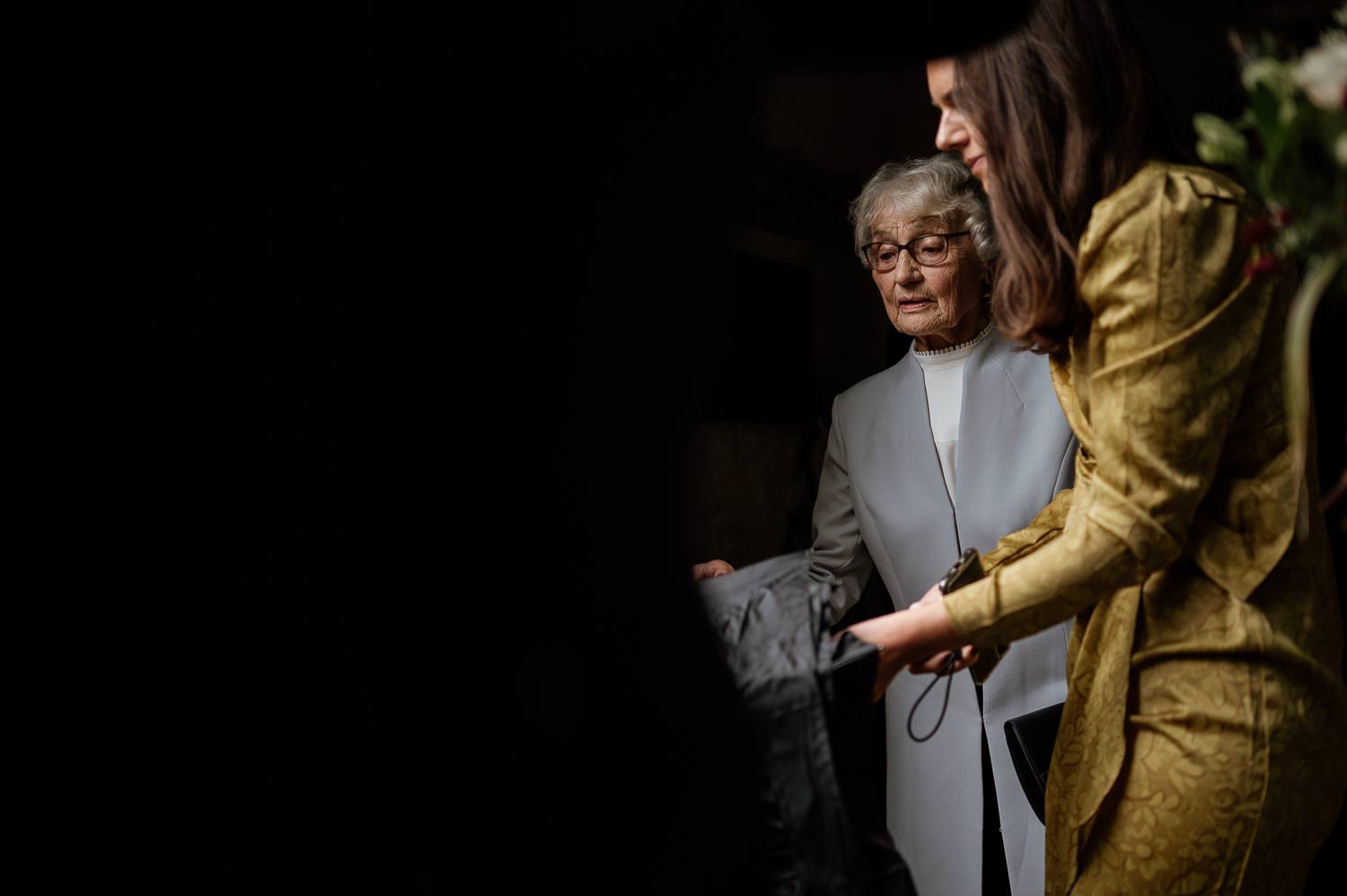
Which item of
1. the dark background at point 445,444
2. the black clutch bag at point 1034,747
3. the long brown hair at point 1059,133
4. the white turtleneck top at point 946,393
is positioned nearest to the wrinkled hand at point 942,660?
the black clutch bag at point 1034,747

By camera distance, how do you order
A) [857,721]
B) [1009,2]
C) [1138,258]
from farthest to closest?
1. [1138,258]
2. [857,721]
3. [1009,2]

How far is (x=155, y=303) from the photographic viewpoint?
0.48 meters

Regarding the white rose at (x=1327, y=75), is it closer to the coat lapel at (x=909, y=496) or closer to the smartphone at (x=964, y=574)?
the smartphone at (x=964, y=574)

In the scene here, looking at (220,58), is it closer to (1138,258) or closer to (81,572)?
(81,572)

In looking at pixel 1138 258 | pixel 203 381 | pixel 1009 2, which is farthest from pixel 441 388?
pixel 1138 258

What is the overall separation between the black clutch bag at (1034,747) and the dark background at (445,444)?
0.88 meters

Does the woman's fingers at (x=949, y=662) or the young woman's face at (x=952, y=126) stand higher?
the young woman's face at (x=952, y=126)

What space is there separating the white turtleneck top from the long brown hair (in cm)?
95

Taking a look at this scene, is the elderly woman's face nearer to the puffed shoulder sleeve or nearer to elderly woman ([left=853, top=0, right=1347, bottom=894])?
elderly woman ([left=853, top=0, right=1347, bottom=894])

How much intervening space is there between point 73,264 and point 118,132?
0.20 ft

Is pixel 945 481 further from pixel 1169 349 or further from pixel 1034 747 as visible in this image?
pixel 1169 349

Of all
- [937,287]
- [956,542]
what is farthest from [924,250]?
[956,542]

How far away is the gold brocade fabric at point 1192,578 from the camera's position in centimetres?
106

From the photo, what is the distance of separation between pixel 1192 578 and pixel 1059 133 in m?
0.50
